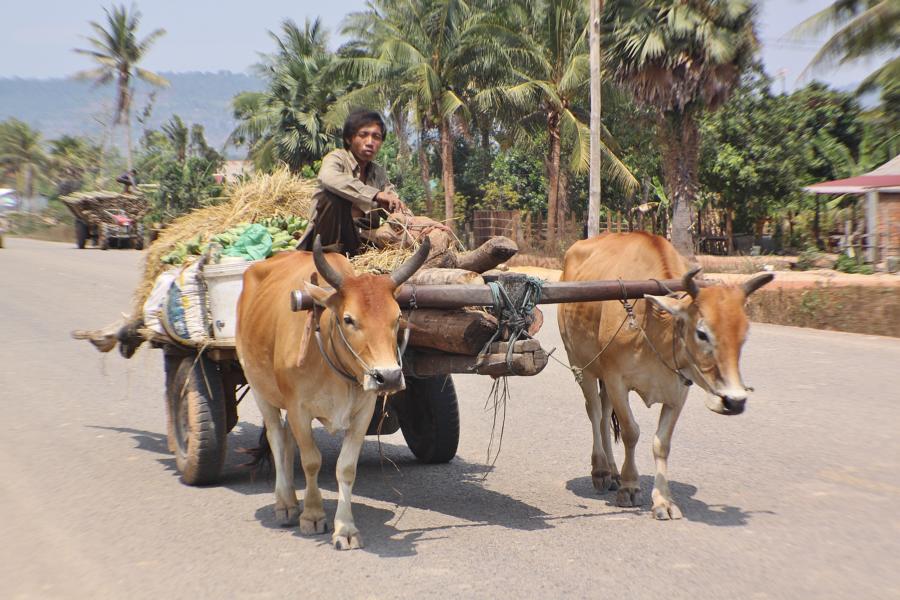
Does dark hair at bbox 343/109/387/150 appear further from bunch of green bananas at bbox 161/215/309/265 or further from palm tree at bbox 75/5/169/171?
palm tree at bbox 75/5/169/171

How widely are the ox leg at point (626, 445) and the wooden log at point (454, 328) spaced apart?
1263 millimetres

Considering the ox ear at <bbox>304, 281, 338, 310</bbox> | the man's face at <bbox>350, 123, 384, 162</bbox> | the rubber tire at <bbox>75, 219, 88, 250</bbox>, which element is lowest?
the ox ear at <bbox>304, 281, 338, 310</bbox>

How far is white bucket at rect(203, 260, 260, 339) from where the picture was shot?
22.2 feet

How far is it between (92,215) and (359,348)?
32326mm

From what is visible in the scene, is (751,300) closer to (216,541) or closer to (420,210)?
(216,541)

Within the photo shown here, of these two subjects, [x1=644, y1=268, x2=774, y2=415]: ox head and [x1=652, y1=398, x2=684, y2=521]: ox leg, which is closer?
[x1=644, y1=268, x2=774, y2=415]: ox head

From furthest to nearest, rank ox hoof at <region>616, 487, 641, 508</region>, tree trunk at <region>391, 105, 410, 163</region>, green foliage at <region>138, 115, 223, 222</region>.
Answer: tree trunk at <region>391, 105, 410, 163</region>, green foliage at <region>138, 115, 223, 222</region>, ox hoof at <region>616, 487, 641, 508</region>

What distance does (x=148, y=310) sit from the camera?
7.27 metres

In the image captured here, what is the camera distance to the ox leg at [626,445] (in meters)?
6.19

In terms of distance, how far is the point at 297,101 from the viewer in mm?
39219

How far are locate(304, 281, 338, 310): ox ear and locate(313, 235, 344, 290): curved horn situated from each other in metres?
0.06

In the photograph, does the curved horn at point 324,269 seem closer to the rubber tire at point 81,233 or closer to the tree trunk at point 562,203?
the tree trunk at point 562,203

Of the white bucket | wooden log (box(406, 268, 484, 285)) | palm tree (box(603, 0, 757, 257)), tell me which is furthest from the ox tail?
palm tree (box(603, 0, 757, 257))

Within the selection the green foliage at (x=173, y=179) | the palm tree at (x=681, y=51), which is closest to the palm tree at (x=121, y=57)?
the green foliage at (x=173, y=179)
